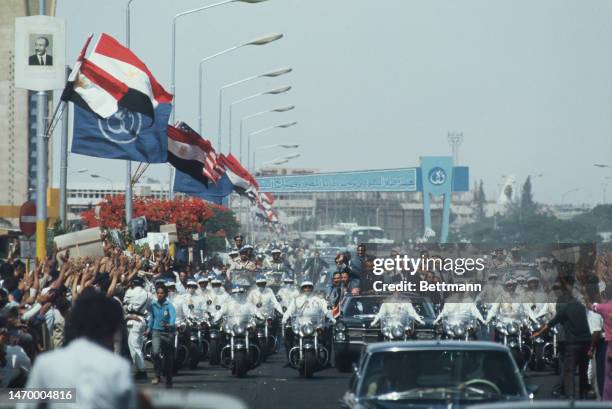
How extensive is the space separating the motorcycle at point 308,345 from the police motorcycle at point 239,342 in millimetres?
688

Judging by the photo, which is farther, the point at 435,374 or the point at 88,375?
the point at 435,374

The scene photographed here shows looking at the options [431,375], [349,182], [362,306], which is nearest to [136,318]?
[362,306]

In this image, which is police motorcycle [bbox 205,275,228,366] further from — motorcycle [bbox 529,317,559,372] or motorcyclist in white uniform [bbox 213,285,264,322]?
motorcycle [bbox 529,317,559,372]

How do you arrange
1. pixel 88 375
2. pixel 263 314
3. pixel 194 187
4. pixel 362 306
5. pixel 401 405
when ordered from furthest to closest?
pixel 194 187, pixel 263 314, pixel 362 306, pixel 401 405, pixel 88 375

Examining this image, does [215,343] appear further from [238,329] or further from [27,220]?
[27,220]

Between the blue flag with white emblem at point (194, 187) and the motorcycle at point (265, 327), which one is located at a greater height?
the blue flag with white emblem at point (194, 187)

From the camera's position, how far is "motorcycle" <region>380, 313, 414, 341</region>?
2312 cm

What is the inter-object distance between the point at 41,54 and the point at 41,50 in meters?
0.06

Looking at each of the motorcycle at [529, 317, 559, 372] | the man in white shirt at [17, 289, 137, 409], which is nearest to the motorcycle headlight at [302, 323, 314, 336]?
the motorcycle at [529, 317, 559, 372]

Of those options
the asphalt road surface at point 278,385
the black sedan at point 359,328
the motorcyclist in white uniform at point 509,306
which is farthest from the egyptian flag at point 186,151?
the motorcyclist in white uniform at point 509,306

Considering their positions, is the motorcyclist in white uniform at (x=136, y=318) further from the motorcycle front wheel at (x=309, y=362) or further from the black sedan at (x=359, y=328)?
the black sedan at (x=359, y=328)

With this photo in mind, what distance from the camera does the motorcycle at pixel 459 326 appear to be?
2328 centimetres

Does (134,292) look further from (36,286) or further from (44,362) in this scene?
(44,362)

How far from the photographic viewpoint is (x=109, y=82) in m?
21.6
